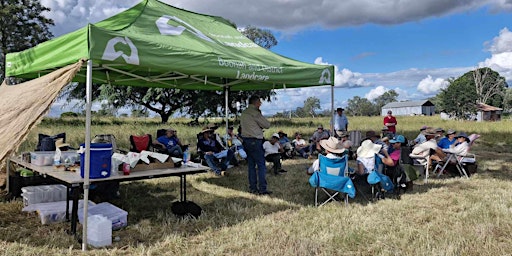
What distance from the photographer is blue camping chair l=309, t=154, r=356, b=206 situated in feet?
17.0

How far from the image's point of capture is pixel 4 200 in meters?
5.39

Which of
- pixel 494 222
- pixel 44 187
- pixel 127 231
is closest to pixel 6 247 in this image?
pixel 127 231

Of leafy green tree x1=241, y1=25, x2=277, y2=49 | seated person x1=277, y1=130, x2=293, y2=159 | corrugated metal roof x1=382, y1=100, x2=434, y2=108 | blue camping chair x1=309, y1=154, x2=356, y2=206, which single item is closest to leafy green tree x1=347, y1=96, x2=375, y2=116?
corrugated metal roof x1=382, y1=100, x2=434, y2=108

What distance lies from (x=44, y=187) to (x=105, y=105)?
21185 millimetres

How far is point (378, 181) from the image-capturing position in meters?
5.40

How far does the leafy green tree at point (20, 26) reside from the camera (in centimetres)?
2081

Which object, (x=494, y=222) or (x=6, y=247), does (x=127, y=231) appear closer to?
(x=6, y=247)

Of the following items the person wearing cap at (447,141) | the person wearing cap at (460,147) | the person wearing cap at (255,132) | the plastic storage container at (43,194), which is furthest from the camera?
the person wearing cap at (447,141)

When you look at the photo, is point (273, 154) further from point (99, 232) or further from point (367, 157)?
point (99, 232)

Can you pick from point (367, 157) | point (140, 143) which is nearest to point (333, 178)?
point (367, 157)

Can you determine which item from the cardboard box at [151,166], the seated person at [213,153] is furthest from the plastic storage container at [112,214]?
the seated person at [213,153]

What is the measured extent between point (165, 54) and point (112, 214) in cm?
191

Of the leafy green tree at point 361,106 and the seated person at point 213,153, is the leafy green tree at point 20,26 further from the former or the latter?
the leafy green tree at point 361,106

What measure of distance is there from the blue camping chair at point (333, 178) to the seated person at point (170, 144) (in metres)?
3.03
